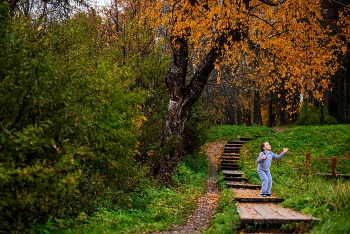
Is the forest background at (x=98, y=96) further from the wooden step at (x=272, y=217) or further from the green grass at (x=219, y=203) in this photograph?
the wooden step at (x=272, y=217)

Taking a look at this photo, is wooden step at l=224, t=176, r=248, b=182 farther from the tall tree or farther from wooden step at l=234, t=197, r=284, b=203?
wooden step at l=234, t=197, r=284, b=203

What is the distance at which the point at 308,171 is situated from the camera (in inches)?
673

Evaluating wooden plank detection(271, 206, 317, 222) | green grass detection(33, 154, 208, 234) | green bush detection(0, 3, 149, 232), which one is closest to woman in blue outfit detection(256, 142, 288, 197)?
green grass detection(33, 154, 208, 234)

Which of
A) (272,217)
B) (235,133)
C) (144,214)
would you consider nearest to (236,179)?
(144,214)

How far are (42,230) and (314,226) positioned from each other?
4.29 meters

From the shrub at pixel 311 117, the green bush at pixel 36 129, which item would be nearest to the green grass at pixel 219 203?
the green bush at pixel 36 129

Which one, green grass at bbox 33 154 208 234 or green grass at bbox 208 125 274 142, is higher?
green grass at bbox 208 125 274 142

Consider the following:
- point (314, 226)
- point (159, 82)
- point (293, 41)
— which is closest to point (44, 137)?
point (314, 226)

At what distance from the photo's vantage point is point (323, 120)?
27.7 m

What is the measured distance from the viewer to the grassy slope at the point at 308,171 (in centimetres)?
684

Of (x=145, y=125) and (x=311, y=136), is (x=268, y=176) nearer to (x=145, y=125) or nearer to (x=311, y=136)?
(x=145, y=125)

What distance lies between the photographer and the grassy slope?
6.84 metres

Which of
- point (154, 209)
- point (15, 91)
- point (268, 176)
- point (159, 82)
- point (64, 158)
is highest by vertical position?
point (159, 82)

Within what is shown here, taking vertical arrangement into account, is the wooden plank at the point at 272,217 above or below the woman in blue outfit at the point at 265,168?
below
